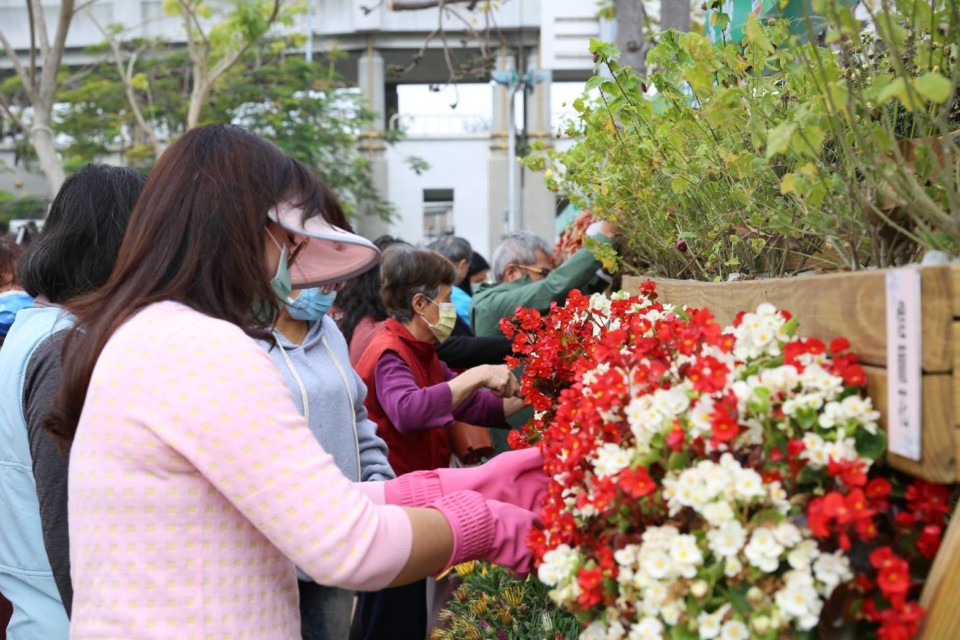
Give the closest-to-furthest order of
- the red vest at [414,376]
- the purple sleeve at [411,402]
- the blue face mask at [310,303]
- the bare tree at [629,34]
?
the blue face mask at [310,303] → the purple sleeve at [411,402] → the red vest at [414,376] → the bare tree at [629,34]

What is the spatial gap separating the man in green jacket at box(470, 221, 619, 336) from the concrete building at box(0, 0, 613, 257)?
1779 centimetres

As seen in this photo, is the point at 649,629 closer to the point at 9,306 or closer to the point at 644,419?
the point at 644,419

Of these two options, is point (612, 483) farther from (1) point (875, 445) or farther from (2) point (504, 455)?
(2) point (504, 455)

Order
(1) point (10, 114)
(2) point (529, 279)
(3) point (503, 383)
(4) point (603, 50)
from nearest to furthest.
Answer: (4) point (603, 50) → (3) point (503, 383) → (2) point (529, 279) → (1) point (10, 114)

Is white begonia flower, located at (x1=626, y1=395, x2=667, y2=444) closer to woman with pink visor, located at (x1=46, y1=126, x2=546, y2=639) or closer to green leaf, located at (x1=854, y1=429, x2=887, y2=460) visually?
green leaf, located at (x1=854, y1=429, x2=887, y2=460)

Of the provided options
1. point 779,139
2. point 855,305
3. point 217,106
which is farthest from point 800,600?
point 217,106

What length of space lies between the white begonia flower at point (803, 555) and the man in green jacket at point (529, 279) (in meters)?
2.16

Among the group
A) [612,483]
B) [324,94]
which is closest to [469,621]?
[612,483]

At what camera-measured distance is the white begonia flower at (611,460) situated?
1.42m

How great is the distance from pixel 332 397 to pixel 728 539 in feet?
5.72

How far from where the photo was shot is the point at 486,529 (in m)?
1.78

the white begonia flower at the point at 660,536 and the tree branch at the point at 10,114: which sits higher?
the tree branch at the point at 10,114

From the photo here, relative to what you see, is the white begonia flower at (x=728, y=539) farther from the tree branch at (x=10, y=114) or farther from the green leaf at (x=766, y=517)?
the tree branch at (x=10, y=114)


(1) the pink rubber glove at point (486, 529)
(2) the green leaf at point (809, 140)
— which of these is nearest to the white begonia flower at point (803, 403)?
(2) the green leaf at point (809, 140)
